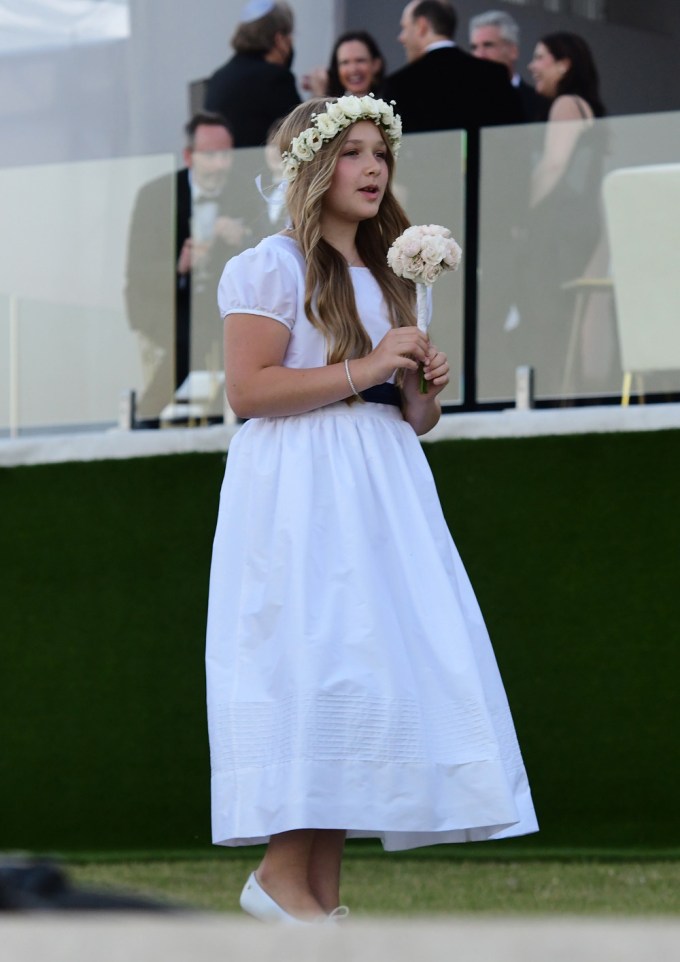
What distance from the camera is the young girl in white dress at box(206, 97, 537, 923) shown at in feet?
8.11

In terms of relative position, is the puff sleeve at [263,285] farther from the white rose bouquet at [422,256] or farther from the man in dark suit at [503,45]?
the man in dark suit at [503,45]

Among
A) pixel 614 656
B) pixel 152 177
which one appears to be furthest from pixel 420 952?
pixel 152 177

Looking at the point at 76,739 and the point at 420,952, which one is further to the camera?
the point at 76,739

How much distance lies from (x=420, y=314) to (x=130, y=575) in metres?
2.17

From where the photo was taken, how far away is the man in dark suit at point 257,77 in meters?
5.02

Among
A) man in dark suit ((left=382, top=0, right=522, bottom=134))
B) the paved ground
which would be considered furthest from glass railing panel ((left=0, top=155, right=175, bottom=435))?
the paved ground

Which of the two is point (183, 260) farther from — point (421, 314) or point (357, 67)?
point (421, 314)

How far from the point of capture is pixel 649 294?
14.6 feet

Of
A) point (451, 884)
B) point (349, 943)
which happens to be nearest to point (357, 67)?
point (451, 884)

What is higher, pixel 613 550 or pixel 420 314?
pixel 420 314

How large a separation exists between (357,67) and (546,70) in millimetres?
656

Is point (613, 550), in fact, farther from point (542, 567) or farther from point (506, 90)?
point (506, 90)

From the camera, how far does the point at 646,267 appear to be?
4.47m

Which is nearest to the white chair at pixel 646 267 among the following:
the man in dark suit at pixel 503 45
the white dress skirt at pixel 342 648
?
the man in dark suit at pixel 503 45
